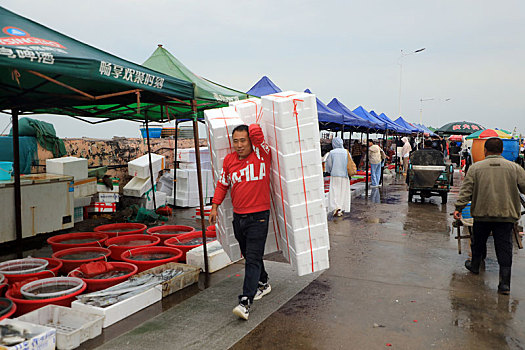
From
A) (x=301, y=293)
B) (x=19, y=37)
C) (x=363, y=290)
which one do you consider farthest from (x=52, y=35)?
(x=363, y=290)

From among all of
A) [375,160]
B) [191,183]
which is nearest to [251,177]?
[191,183]

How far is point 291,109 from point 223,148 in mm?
957

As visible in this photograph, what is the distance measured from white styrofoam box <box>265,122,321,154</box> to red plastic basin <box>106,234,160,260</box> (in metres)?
3.27

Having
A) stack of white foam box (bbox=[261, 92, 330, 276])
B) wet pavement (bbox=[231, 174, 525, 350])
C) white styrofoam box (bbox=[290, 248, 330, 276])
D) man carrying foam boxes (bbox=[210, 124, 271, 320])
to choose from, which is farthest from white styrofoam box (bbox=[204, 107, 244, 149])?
wet pavement (bbox=[231, 174, 525, 350])

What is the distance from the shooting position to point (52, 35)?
14.4ft

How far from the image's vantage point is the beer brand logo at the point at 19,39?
11.3 ft

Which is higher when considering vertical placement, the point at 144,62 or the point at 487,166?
the point at 144,62

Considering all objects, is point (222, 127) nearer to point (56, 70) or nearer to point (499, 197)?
point (56, 70)

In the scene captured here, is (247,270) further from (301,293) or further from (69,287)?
(69,287)

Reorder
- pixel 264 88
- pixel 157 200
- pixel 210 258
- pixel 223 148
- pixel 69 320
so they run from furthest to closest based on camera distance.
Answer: pixel 264 88, pixel 157 200, pixel 210 258, pixel 223 148, pixel 69 320

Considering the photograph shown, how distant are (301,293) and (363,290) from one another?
2.71 feet

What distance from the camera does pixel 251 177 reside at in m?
4.00

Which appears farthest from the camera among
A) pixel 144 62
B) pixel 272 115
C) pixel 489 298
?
pixel 144 62

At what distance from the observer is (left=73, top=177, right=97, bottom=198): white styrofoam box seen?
8.72m
